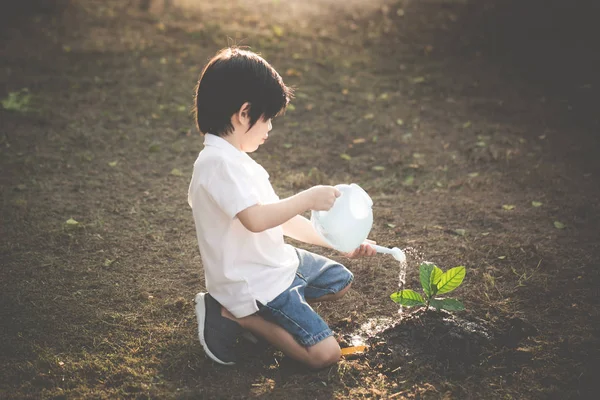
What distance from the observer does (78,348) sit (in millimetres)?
2721

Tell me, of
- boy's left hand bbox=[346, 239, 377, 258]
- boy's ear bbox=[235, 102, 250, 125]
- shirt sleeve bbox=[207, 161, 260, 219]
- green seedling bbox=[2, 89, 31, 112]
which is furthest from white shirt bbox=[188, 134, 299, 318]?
green seedling bbox=[2, 89, 31, 112]

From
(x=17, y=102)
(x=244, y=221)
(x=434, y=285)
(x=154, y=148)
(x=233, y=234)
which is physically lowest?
(x=17, y=102)

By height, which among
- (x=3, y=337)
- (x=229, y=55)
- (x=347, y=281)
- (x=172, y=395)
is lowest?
(x=3, y=337)

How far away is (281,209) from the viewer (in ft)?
7.72

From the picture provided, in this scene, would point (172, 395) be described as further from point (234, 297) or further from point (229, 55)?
point (229, 55)

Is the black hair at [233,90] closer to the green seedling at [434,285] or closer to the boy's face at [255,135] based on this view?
the boy's face at [255,135]

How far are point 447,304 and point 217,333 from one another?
1067 millimetres

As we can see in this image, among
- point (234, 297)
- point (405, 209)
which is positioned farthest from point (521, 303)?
point (234, 297)

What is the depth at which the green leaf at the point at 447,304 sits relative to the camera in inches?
104

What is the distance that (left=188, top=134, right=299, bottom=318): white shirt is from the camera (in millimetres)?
2340

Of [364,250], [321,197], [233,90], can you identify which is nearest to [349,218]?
[321,197]

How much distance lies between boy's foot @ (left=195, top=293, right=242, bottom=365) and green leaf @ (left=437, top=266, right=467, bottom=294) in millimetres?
968

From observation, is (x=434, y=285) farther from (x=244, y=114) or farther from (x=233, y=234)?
(x=244, y=114)

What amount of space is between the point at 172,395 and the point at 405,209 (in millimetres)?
2313
